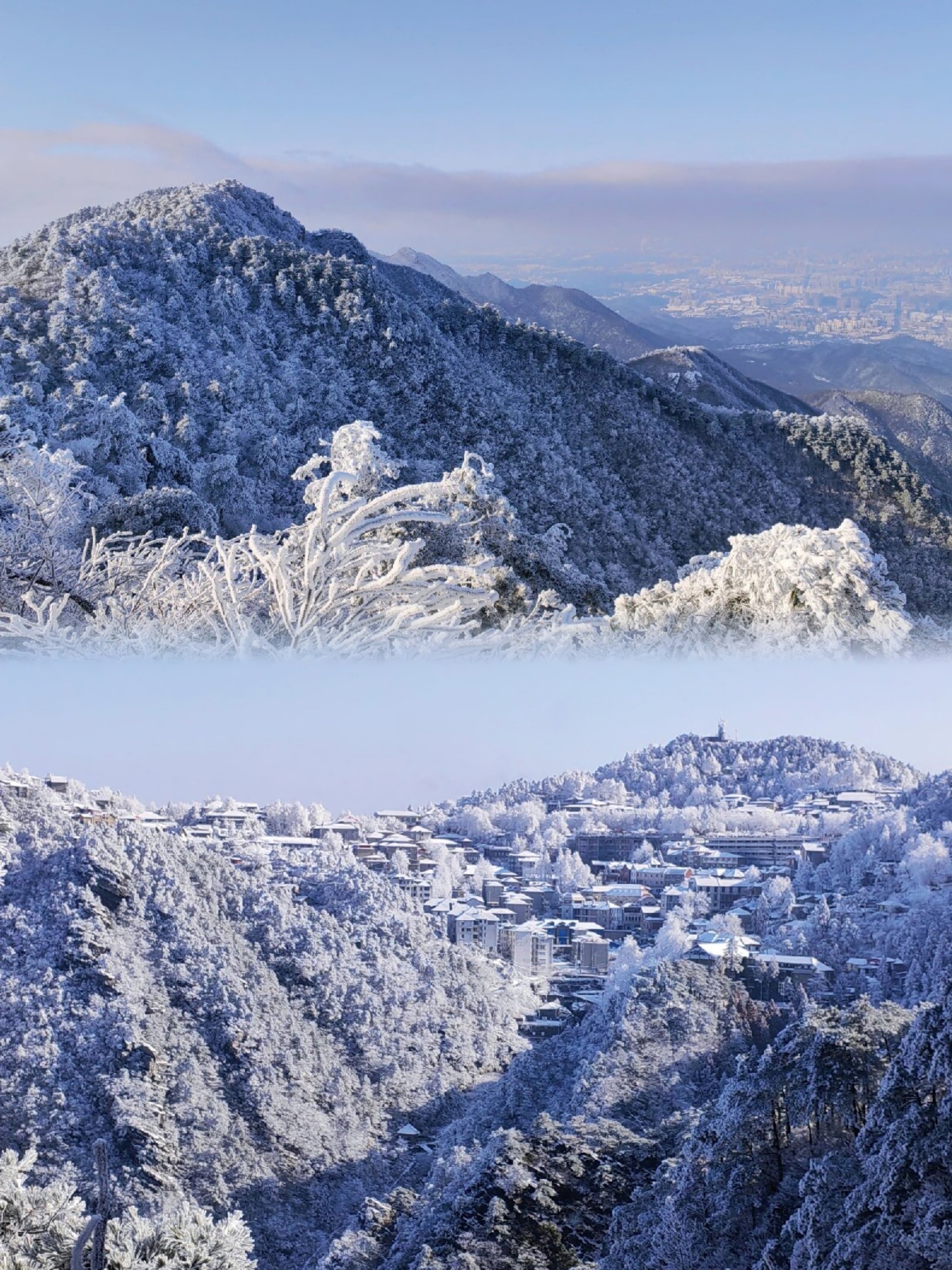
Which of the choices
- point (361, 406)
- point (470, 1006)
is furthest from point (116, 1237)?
point (361, 406)

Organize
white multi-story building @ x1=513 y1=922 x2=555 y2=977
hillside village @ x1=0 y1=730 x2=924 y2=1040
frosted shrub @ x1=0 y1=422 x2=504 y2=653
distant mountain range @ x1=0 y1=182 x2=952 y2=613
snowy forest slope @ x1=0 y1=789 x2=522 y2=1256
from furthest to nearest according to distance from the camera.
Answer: distant mountain range @ x1=0 y1=182 x2=952 y2=613 < white multi-story building @ x1=513 y1=922 x2=555 y2=977 < hillside village @ x1=0 y1=730 x2=924 y2=1040 < snowy forest slope @ x1=0 y1=789 x2=522 y2=1256 < frosted shrub @ x1=0 y1=422 x2=504 y2=653

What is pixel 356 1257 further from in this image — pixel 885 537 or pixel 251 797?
pixel 885 537

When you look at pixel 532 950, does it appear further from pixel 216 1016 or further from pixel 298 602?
pixel 298 602

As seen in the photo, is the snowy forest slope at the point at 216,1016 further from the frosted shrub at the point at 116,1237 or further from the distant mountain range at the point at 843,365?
the distant mountain range at the point at 843,365

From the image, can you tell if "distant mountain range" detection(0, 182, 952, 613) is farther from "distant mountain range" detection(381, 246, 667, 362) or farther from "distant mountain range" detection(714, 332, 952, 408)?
"distant mountain range" detection(714, 332, 952, 408)

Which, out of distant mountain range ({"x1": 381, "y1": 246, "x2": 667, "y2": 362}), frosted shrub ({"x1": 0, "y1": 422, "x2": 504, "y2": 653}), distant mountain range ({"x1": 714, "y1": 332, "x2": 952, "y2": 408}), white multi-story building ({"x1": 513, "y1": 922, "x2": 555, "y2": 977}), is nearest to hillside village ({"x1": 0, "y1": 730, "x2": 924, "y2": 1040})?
white multi-story building ({"x1": 513, "y1": 922, "x2": 555, "y2": 977})

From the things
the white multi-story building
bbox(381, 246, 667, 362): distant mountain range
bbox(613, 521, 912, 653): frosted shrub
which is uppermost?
bbox(381, 246, 667, 362): distant mountain range

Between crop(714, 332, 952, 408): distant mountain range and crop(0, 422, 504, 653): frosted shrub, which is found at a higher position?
crop(714, 332, 952, 408): distant mountain range
